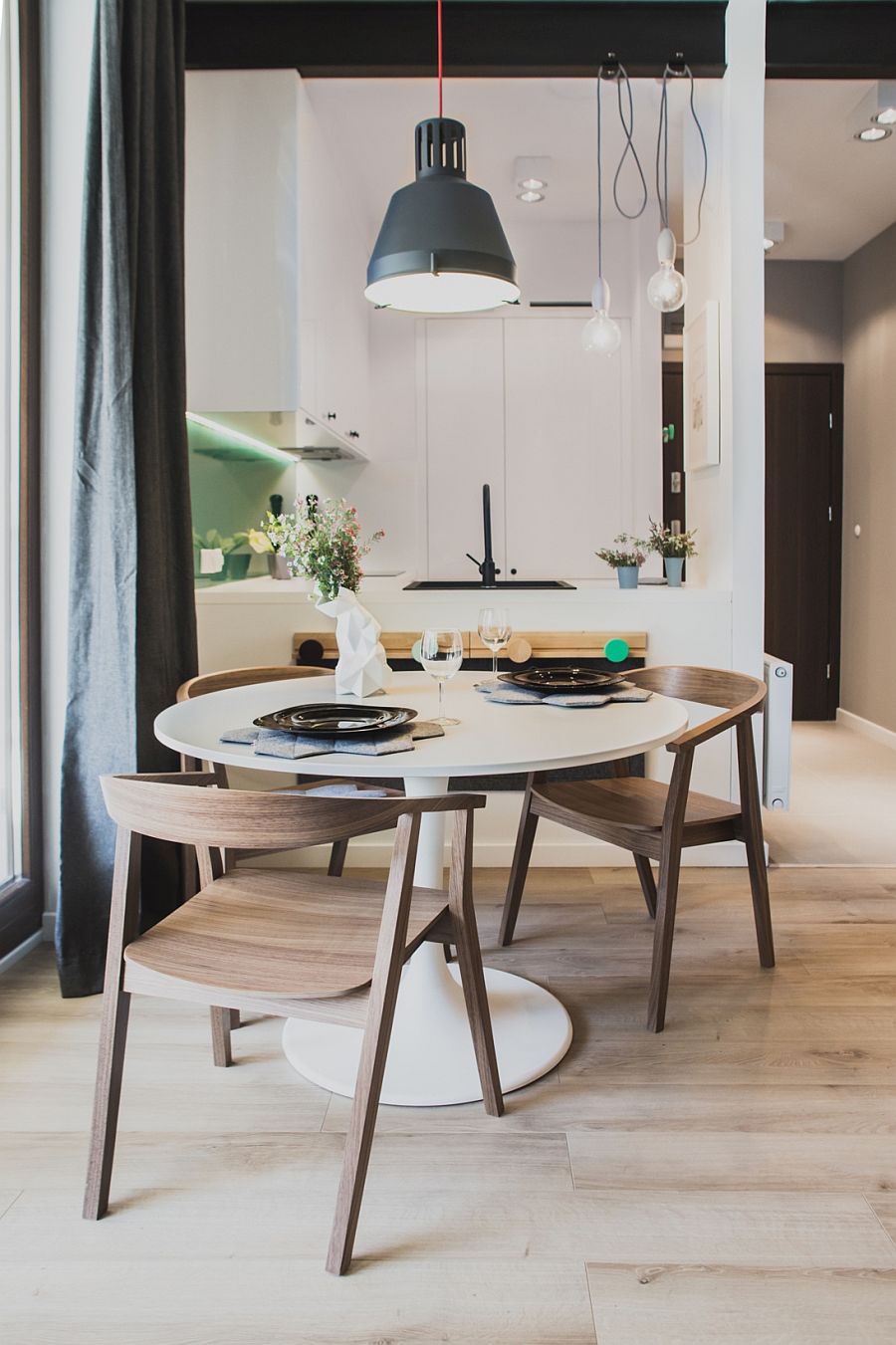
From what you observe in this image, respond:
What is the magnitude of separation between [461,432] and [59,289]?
118 inches

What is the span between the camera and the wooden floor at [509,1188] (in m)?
1.45

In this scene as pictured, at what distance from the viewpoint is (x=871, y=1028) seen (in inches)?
90.2

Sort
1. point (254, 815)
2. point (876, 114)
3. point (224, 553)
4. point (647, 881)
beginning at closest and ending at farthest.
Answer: point (254, 815) < point (647, 881) < point (876, 114) < point (224, 553)

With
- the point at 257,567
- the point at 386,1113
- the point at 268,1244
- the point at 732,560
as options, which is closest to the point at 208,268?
the point at 257,567

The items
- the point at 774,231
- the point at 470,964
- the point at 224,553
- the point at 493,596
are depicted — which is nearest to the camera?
the point at 470,964

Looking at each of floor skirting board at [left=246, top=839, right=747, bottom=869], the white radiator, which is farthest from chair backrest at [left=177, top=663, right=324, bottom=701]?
the white radiator

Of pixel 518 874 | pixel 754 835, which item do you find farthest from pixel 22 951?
pixel 754 835

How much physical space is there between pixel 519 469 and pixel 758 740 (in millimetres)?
2507

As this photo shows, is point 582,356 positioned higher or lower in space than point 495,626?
higher

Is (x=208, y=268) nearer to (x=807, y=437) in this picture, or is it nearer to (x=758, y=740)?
(x=758, y=740)

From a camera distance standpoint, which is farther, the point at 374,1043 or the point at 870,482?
the point at 870,482

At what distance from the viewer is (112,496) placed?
2.53 metres

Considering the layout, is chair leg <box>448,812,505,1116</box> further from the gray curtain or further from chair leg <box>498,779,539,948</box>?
the gray curtain

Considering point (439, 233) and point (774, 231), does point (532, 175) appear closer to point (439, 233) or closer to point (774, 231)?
point (774, 231)
